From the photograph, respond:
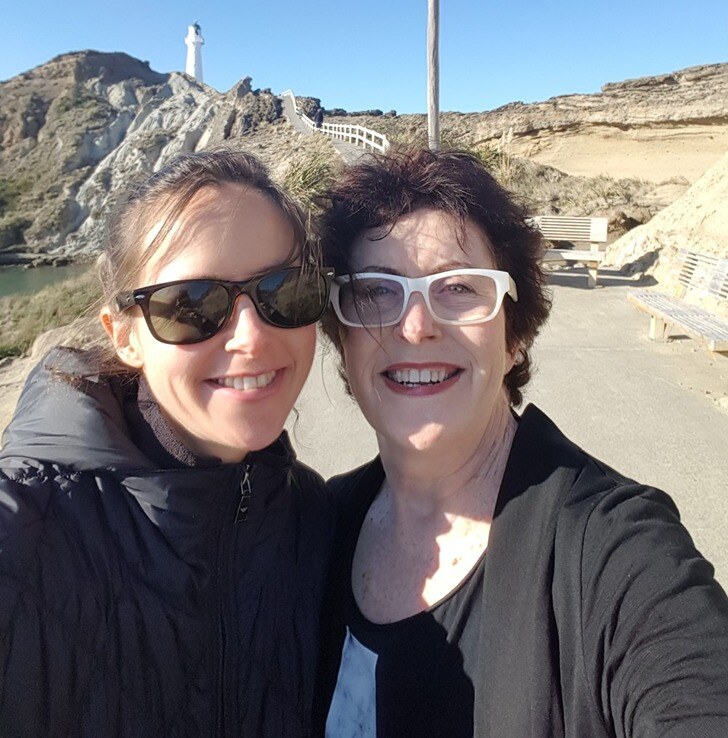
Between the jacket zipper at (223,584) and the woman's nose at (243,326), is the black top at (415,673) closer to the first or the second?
the jacket zipper at (223,584)

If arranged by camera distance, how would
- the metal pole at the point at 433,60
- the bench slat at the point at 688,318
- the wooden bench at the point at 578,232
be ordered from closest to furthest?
1. the bench slat at the point at 688,318
2. the metal pole at the point at 433,60
3. the wooden bench at the point at 578,232

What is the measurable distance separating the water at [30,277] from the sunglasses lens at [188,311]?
3217 centimetres

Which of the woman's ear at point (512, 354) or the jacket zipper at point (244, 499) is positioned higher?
the woman's ear at point (512, 354)

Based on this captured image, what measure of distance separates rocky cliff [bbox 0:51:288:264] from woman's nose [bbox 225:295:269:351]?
39.0 m

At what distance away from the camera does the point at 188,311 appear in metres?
1.30

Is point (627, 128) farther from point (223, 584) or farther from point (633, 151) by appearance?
point (223, 584)

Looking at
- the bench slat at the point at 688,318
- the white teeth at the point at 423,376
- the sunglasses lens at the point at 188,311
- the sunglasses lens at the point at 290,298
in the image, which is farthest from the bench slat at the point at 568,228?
the sunglasses lens at the point at 188,311

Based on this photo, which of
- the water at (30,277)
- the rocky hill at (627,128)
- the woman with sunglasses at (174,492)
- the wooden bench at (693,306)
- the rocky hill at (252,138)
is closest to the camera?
the woman with sunglasses at (174,492)

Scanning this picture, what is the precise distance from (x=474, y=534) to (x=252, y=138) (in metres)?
40.6

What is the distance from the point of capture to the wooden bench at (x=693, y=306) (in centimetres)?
568

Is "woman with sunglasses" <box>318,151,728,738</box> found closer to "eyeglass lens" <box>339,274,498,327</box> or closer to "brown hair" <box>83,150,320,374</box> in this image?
"eyeglass lens" <box>339,274,498,327</box>

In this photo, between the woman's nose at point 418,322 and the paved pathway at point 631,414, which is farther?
the paved pathway at point 631,414

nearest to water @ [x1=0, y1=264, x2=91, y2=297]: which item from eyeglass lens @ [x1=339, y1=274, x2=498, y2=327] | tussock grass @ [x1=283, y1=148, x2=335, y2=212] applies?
tussock grass @ [x1=283, y1=148, x2=335, y2=212]

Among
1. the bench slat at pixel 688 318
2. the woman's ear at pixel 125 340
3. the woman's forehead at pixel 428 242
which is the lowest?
the bench slat at pixel 688 318
